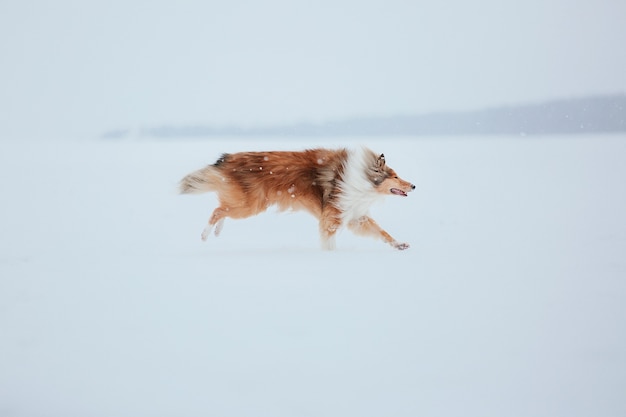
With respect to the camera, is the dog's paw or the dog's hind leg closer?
the dog's paw

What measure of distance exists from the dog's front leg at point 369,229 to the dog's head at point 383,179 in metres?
0.24

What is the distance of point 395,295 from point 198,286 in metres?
1.06

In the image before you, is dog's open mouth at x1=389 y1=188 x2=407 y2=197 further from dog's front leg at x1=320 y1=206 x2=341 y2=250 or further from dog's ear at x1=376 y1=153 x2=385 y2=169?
dog's front leg at x1=320 y1=206 x2=341 y2=250

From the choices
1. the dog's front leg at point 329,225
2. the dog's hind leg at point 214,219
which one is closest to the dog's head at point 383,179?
the dog's front leg at point 329,225

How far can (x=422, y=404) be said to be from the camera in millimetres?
2051

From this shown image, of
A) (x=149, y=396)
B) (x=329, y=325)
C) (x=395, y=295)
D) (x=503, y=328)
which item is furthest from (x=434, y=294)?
(x=149, y=396)

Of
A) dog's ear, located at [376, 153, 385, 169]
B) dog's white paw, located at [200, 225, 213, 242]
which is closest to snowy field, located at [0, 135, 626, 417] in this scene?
dog's white paw, located at [200, 225, 213, 242]

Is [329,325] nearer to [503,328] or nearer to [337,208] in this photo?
[503,328]

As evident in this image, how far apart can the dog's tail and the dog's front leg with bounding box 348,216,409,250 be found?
1.02 metres

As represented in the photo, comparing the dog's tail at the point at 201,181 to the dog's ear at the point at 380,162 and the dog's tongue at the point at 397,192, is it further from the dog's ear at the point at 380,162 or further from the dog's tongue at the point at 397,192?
the dog's tongue at the point at 397,192

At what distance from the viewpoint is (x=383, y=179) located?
3994mm

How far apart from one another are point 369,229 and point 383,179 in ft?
1.24

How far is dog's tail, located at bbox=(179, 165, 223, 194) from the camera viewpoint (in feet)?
13.3

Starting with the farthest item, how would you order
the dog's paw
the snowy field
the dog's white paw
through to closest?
1. the dog's white paw
2. the dog's paw
3. the snowy field
